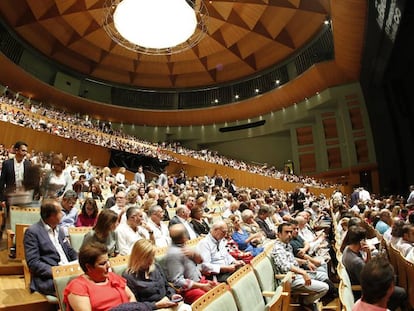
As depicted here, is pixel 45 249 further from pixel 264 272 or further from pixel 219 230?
pixel 264 272

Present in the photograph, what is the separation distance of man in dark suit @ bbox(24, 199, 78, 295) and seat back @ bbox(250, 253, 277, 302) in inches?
51.8

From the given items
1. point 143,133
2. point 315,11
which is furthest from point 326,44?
point 143,133

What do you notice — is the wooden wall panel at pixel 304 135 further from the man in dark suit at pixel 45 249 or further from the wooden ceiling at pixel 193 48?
the man in dark suit at pixel 45 249

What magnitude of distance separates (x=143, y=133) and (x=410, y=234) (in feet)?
58.4

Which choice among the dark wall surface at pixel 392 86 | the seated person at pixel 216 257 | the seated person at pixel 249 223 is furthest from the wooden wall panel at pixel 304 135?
the seated person at pixel 216 257

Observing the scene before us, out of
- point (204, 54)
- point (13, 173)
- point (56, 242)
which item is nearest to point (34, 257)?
point (56, 242)

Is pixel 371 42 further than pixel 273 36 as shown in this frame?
No

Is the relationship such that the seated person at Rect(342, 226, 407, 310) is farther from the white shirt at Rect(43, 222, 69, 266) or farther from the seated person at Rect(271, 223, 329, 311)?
the white shirt at Rect(43, 222, 69, 266)

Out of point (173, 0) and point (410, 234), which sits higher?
point (173, 0)

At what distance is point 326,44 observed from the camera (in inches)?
548

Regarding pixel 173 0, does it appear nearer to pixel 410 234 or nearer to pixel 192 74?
pixel 410 234

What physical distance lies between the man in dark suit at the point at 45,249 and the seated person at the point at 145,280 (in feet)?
1.78

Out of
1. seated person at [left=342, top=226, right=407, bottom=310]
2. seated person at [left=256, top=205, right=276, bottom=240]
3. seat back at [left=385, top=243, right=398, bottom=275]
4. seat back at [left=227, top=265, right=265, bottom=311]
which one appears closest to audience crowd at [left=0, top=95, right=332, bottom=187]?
seated person at [left=256, top=205, right=276, bottom=240]

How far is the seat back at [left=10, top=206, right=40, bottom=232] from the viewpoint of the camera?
2965 millimetres
